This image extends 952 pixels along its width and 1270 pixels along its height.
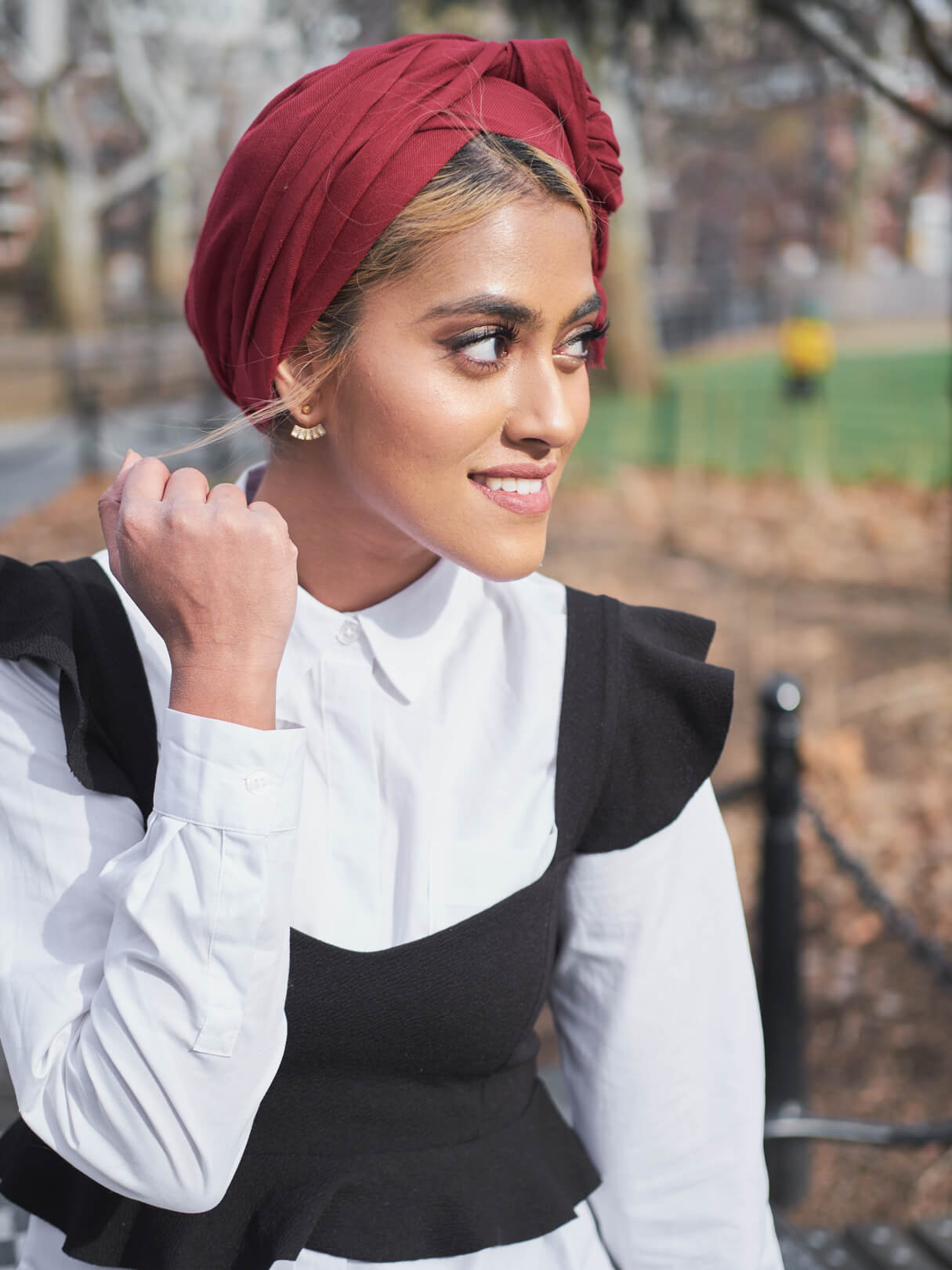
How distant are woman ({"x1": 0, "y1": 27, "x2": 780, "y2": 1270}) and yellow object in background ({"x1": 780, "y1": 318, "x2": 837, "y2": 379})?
734 centimetres

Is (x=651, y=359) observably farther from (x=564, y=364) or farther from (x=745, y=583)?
(x=564, y=364)

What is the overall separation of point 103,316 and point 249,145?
8.69 metres

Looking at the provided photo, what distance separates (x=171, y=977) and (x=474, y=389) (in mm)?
663

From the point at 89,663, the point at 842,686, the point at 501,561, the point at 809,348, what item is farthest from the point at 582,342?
the point at 809,348

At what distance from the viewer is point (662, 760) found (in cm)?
152

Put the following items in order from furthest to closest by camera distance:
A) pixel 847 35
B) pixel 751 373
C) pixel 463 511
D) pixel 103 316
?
1. pixel 103 316
2. pixel 751 373
3. pixel 847 35
4. pixel 463 511

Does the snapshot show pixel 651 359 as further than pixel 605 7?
Yes

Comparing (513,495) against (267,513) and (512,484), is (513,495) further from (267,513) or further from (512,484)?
(267,513)

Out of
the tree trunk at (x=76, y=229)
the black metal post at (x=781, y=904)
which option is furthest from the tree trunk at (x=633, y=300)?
the black metal post at (x=781, y=904)

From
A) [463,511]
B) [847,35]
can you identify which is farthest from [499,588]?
[847,35]

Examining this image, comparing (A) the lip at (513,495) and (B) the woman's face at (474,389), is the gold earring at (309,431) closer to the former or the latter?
(B) the woman's face at (474,389)

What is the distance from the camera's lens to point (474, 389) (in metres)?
1.31

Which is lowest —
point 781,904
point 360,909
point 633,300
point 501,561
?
point 781,904

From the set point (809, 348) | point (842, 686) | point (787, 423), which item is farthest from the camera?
point (787, 423)
